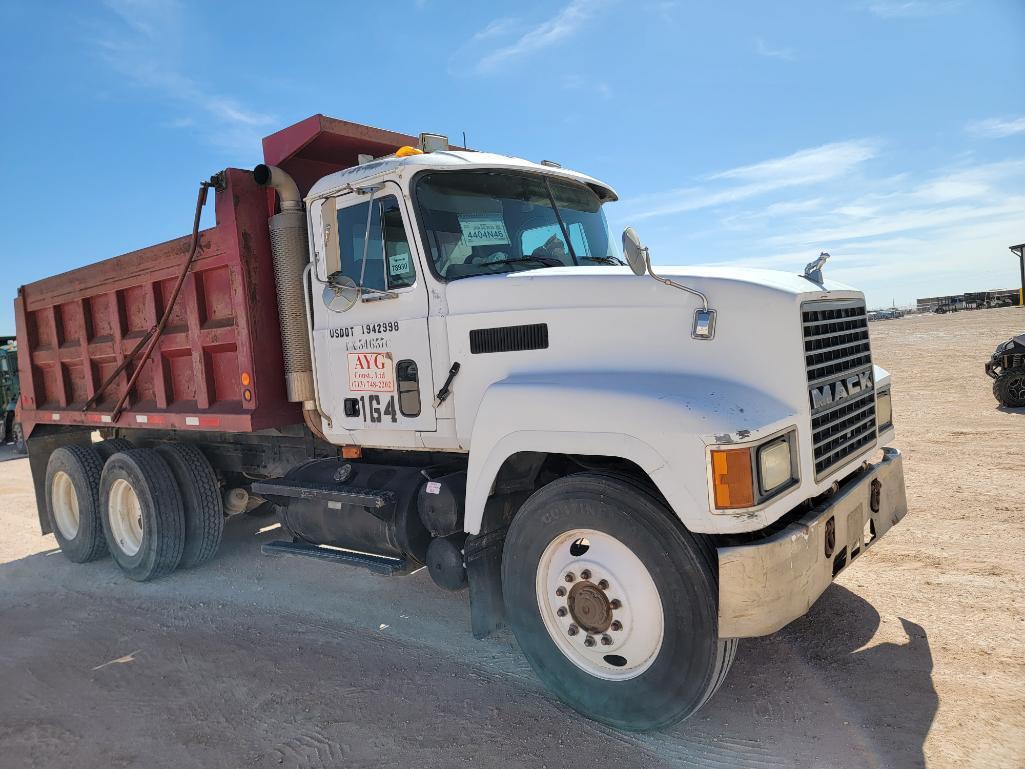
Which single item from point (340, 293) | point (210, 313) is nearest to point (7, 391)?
point (210, 313)

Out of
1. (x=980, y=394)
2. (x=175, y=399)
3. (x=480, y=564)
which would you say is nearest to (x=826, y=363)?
(x=480, y=564)

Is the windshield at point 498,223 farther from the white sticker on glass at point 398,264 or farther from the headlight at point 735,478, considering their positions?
the headlight at point 735,478

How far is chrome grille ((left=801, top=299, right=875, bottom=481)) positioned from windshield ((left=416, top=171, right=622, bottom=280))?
148cm

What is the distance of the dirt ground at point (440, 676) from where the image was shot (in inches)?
127

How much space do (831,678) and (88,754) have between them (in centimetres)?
363

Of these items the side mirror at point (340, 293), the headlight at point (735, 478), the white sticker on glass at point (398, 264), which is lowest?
the headlight at point (735, 478)

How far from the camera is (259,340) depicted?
511cm

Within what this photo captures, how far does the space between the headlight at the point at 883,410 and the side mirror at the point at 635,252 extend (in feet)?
6.24

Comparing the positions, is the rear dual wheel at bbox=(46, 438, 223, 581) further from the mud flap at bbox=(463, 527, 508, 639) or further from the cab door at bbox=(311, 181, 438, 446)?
the mud flap at bbox=(463, 527, 508, 639)

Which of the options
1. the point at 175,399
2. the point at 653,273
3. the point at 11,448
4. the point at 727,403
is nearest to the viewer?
the point at 727,403

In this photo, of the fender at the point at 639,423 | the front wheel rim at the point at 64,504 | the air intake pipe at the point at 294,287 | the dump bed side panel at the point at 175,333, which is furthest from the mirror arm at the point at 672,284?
the front wheel rim at the point at 64,504

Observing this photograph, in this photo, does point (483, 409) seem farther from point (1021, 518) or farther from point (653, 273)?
point (1021, 518)

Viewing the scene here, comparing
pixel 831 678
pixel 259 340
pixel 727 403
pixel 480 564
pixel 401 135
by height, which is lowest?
pixel 831 678

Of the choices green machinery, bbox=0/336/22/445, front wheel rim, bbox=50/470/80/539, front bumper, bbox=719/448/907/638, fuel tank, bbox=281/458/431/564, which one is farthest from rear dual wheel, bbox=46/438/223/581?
green machinery, bbox=0/336/22/445
